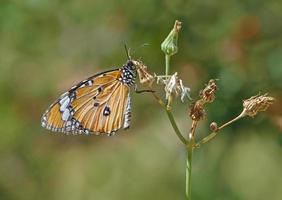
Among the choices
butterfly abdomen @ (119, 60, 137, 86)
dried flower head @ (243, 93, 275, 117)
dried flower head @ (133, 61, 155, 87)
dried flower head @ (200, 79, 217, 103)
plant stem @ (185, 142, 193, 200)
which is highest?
butterfly abdomen @ (119, 60, 137, 86)

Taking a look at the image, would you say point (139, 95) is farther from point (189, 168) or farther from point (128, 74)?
point (189, 168)

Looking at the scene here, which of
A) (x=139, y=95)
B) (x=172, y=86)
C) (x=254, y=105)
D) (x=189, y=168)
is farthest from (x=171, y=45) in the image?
(x=139, y=95)

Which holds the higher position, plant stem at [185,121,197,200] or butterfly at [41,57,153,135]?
butterfly at [41,57,153,135]

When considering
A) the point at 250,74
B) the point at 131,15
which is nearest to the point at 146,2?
the point at 131,15

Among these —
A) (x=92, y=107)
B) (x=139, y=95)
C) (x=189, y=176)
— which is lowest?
(x=189, y=176)

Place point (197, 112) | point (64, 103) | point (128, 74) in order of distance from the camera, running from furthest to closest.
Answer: point (64, 103) → point (128, 74) → point (197, 112)

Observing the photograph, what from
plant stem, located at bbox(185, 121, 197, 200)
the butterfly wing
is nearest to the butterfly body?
the butterfly wing

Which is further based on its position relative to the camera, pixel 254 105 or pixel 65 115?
pixel 65 115

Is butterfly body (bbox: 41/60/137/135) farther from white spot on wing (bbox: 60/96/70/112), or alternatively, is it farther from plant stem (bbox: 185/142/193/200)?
plant stem (bbox: 185/142/193/200)
